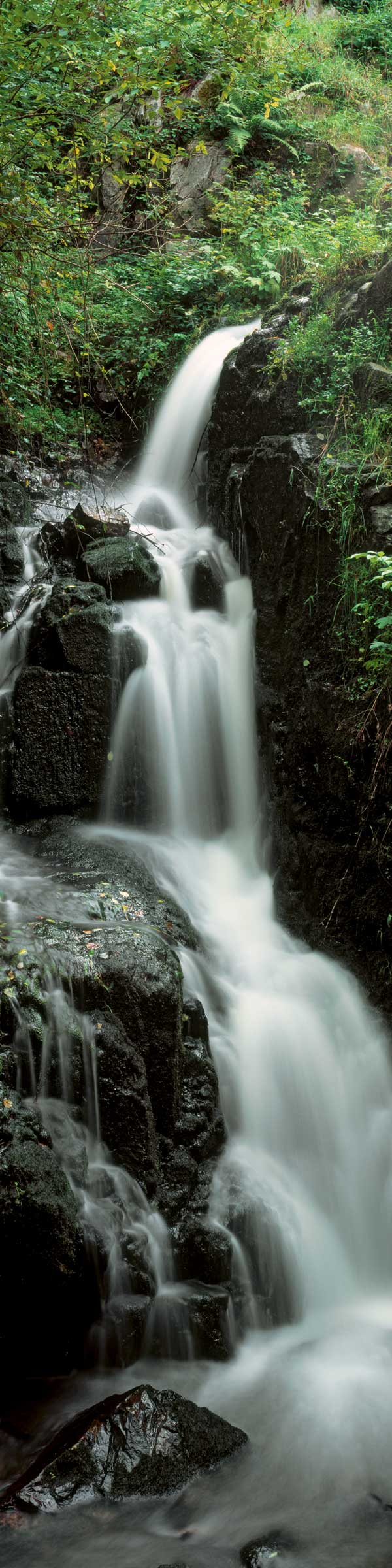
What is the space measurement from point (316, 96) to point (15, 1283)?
551 inches

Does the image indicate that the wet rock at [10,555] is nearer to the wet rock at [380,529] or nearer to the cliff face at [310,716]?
the cliff face at [310,716]

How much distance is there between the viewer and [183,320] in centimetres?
1005

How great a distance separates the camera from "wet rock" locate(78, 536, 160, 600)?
662cm

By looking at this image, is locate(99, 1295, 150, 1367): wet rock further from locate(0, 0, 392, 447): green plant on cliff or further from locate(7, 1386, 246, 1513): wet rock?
locate(0, 0, 392, 447): green plant on cliff

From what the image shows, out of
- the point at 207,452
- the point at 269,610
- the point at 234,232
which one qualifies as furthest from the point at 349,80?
the point at 269,610

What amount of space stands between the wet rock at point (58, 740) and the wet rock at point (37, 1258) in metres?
2.61

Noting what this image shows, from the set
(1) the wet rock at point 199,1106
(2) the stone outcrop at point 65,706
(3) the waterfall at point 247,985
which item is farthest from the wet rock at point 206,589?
(1) the wet rock at point 199,1106

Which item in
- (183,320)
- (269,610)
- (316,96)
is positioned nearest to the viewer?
(269,610)

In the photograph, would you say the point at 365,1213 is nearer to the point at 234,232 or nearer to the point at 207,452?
the point at 207,452

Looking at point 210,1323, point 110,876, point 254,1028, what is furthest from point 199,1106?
point 110,876

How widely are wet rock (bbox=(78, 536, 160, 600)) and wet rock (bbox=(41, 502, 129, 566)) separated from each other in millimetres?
141

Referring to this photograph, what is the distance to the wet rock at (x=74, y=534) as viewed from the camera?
22.8 ft

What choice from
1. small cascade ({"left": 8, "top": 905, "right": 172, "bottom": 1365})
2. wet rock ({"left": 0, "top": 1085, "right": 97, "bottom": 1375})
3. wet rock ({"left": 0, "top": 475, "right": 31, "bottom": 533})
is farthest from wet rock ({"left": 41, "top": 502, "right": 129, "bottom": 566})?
wet rock ({"left": 0, "top": 1085, "right": 97, "bottom": 1375})

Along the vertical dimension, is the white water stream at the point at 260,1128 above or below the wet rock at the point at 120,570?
below
